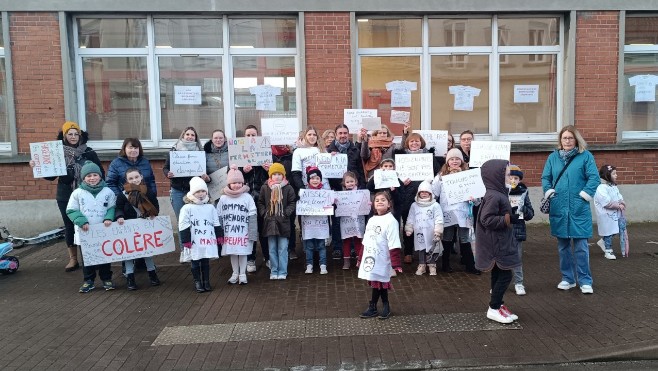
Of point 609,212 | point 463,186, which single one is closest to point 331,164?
point 463,186

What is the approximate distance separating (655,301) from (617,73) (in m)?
6.07

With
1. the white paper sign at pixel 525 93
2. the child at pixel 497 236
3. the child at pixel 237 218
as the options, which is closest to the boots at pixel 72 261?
the child at pixel 237 218

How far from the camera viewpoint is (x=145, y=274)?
25.9ft

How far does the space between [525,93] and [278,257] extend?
6718 millimetres

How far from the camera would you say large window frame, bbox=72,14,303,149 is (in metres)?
10.3

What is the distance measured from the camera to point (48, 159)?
7.57 m

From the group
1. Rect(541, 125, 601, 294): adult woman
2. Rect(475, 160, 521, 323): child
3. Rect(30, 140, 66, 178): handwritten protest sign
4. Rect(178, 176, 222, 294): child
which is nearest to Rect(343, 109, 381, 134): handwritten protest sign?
Result: Rect(178, 176, 222, 294): child

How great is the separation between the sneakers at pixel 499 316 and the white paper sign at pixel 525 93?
6710mm

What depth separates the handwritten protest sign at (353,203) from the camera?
751cm

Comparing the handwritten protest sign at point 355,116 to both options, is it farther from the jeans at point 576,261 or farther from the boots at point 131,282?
the boots at point 131,282

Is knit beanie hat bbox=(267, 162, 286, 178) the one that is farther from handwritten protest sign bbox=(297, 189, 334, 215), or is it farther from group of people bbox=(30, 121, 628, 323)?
handwritten protest sign bbox=(297, 189, 334, 215)

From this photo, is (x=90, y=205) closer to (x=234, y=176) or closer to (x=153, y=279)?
(x=153, y=279)

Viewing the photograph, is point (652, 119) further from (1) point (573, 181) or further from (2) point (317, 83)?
(2) point (317, 83)
